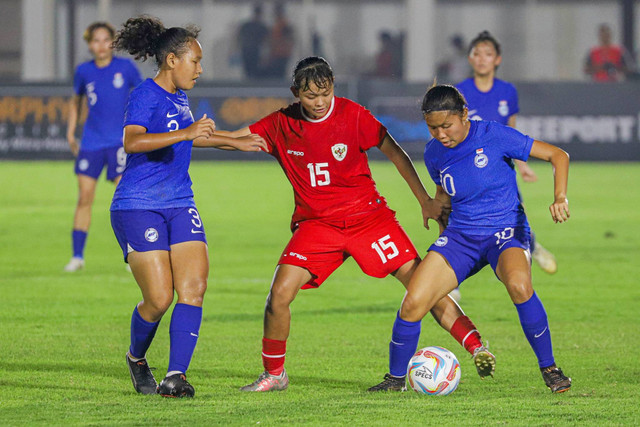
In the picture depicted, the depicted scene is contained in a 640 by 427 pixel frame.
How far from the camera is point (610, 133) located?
23.1m

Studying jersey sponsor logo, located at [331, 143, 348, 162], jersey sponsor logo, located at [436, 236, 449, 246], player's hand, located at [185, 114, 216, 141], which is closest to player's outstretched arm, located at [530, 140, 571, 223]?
jersey sponsor logo, located at [436, 236, 449, 246]

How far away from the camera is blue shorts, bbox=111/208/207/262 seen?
604 cm

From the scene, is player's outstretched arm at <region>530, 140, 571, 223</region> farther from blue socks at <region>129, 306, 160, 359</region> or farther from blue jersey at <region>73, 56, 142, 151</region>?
blue jersey at <region>73, 56, 142, 151</region>

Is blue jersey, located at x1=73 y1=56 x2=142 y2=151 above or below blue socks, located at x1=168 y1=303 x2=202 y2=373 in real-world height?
above

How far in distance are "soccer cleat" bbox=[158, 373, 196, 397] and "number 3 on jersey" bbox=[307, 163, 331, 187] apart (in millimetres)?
1311

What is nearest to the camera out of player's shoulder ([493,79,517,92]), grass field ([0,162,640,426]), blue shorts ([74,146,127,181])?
grass field ([0,162,640,426])

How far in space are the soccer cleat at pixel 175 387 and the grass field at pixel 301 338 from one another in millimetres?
82

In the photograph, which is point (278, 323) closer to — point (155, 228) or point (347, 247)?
point (347, 247)

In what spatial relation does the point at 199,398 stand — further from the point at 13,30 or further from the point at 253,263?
the point at 13,30

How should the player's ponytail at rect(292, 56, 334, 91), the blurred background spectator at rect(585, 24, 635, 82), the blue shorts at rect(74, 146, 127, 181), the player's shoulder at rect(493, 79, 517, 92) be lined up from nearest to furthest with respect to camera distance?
the player's ponytail at rect(292, 56, 334, 91), the player's shoulder at rect(493, 79, 517, 92), the blue shorts at rect(74, 146, 127, 181), the blurred background spectator at rect(585, 24, 635, 82)

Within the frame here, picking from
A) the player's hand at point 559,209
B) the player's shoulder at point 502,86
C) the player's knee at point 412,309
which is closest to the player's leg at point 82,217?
the player's shoulder at point 502,86

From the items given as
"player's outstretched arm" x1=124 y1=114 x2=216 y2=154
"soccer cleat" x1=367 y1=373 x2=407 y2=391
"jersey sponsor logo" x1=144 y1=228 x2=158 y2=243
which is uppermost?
"player's outstretched arm" x1=124 y1=114 x2=216 y2=154

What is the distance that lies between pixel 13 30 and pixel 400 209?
58.4 feet

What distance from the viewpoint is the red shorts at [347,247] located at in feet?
20.8
